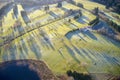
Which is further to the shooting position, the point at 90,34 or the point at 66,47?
the point at 90,34

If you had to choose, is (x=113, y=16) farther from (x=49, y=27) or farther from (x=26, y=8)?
(x=26, y=8)

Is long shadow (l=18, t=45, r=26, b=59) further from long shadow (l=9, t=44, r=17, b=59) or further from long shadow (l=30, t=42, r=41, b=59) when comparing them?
long shadow (l=30, t=42, r=41, b=59)

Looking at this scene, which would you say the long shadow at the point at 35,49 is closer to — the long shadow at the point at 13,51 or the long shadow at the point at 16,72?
the long shadow at the point at 13,51

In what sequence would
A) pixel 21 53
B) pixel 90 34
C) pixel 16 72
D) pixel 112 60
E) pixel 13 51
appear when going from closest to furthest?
1. pixel 16 72
2. pixel 112 60
3. pixel 21 53
4. pixel 13 51
5. pixel 90 34

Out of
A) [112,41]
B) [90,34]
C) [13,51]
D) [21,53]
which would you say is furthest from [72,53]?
[13,51]

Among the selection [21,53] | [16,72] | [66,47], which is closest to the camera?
[16,72]

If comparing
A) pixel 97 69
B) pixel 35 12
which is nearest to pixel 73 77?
pixel 97 69

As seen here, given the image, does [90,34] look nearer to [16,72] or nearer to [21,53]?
[21,53]

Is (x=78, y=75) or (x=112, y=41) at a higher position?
(x=78, y=75)

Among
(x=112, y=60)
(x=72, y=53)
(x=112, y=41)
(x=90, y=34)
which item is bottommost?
(x=90, y=34)
